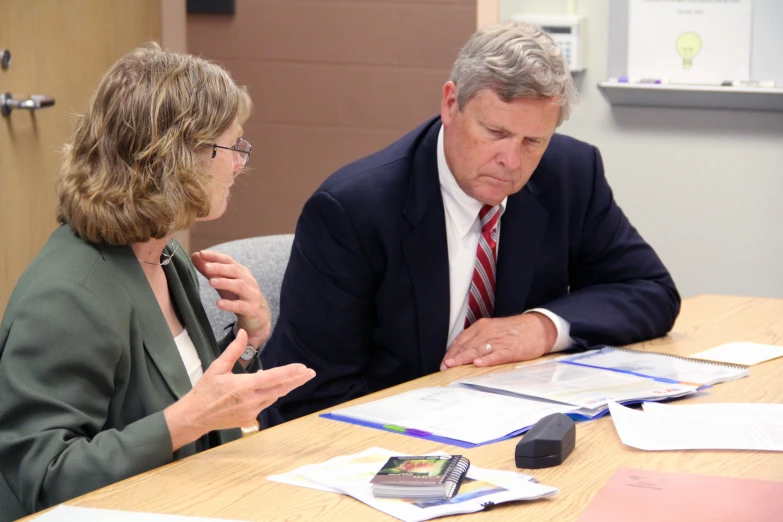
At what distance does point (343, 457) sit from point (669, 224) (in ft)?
7.62

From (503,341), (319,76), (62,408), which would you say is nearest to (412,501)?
(62,408)

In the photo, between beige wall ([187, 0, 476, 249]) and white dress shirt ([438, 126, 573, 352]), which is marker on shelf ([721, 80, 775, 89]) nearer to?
beige wall ([187, 0, 476, 249])

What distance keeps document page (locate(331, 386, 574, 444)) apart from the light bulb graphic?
1.94 meters

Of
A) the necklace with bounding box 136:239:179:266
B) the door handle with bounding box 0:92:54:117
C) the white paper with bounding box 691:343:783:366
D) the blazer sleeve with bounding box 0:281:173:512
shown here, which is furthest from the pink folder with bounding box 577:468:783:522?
the door handle with bounding box 0:92:54:117

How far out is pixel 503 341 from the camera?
1952 mm

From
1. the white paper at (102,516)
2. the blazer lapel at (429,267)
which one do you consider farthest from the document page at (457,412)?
the white paper at (102,516)

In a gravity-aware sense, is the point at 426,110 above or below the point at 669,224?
above

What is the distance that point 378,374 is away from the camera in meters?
2.08

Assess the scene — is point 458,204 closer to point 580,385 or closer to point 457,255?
point 457,255

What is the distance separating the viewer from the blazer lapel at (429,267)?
6.68 ft

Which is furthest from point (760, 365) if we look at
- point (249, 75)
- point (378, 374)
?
point (249, 75)

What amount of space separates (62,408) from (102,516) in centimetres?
21

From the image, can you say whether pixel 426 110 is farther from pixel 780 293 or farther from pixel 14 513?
pixel 14 513

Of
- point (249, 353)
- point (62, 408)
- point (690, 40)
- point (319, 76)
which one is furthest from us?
point (319, 76)
